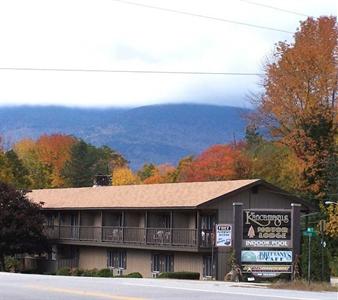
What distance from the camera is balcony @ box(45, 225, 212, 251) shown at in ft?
148

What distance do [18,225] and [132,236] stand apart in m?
9.12

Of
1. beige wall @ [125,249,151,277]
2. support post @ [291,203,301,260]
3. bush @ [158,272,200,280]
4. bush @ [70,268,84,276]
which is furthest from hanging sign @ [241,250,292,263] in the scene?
bush @ [70,268,84,276]

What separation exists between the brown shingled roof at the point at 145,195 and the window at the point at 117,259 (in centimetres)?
353

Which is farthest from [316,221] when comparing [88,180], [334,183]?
[88,180]

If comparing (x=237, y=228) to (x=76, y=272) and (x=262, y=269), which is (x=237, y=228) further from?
(x=76, y=272)

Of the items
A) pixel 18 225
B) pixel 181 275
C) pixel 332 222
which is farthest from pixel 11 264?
pixel 332 222

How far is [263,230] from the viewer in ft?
125

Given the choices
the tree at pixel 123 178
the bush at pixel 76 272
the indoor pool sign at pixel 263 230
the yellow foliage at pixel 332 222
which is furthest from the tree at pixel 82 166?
the indoor pool sign at pixel 263 230

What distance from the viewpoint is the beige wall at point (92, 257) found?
5375 cm

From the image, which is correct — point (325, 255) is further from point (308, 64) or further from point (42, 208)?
point (42, 208)

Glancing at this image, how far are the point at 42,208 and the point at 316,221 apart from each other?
20429mm

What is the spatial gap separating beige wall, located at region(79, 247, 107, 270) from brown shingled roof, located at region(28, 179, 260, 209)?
11.2ft

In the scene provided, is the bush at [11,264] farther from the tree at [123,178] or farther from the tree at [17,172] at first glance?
A: the tree at [123,178]

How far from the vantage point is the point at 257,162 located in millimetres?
62250
